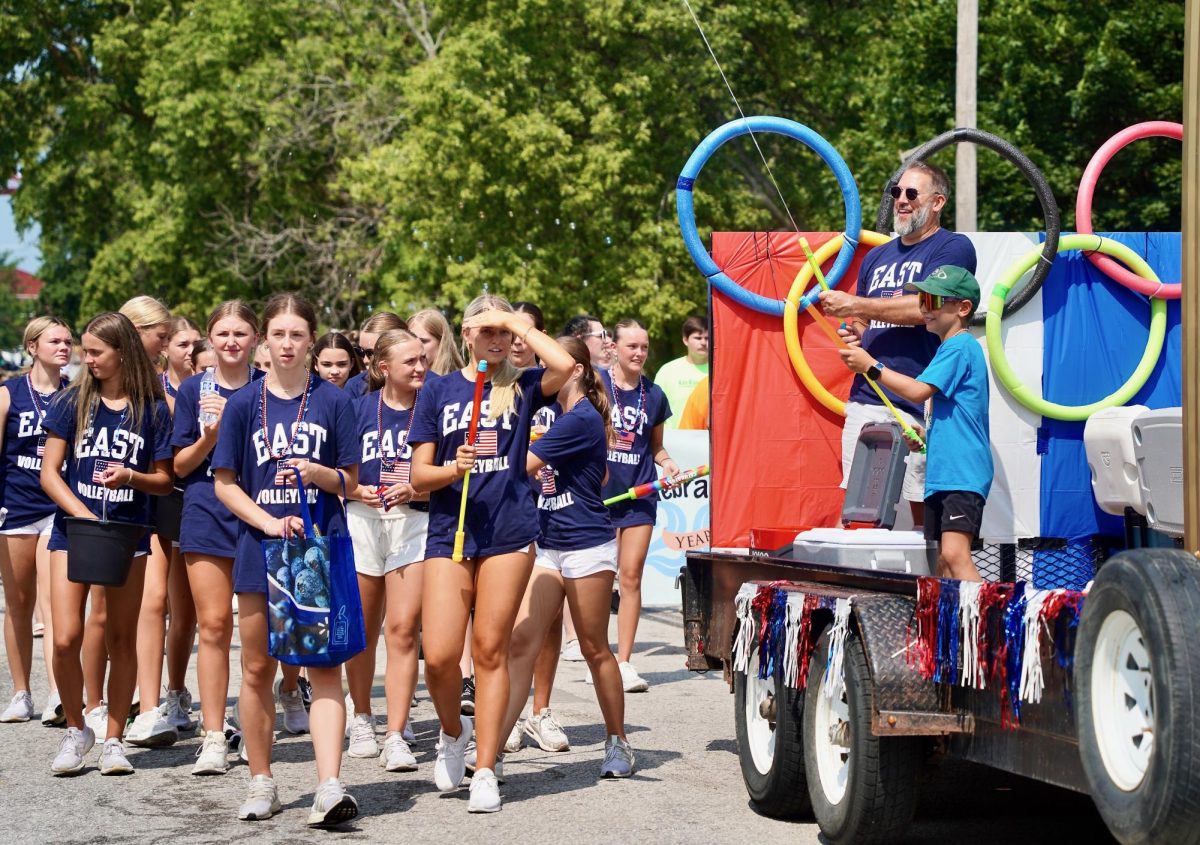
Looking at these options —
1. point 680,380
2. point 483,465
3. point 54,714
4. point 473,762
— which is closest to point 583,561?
point 483,465

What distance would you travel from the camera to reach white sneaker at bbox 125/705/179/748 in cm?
820

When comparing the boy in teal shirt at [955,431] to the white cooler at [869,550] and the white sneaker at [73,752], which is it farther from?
the white sneaker at [73,752]

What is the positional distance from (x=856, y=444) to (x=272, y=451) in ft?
8.66

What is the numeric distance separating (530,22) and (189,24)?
9.57 metres

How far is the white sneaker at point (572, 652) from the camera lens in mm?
11766

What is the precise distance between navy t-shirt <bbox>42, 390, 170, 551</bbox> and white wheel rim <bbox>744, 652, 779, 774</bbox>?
111 inches

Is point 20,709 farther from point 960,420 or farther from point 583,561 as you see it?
point 960,420

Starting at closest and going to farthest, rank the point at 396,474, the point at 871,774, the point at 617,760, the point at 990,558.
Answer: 1. the point at 871,774
2. the point at 990,558
3. the point at 617,760
4. the point at 396,474

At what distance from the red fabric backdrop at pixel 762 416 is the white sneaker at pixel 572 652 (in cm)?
332

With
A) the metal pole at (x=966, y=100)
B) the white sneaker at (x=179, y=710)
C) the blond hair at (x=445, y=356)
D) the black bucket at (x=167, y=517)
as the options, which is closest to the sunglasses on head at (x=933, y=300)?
the blond hair at (x=445, y=356)

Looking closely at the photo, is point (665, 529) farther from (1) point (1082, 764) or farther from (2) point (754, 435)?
(1) point (1082, 764)

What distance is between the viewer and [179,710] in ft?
28.4

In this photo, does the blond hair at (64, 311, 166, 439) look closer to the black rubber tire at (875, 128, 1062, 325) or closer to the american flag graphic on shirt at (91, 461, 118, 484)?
the american flag graphic on shirt at (91, 461, 118, 484)

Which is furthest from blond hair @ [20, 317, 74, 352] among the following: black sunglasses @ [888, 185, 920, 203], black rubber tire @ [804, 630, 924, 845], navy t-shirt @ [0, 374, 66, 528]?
black rubber tire @ [804, 630, 924, 845]
